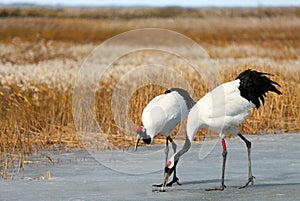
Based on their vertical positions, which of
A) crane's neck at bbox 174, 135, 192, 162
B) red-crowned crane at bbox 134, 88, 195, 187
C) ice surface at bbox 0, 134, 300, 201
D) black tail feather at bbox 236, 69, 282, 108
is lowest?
ice surface at bbox 0, 134, 300, 201

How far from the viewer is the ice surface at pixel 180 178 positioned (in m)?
6.79

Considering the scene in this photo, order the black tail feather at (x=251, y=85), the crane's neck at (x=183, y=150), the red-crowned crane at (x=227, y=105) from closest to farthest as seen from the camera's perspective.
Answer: the crane's neck at (x=183, y=150) < the red-crowned crane at (x=227, y=105) < the black tail feather at (x=251, y=85)

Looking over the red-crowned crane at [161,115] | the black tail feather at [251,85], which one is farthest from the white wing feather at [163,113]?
the black tail feather at [251,85]

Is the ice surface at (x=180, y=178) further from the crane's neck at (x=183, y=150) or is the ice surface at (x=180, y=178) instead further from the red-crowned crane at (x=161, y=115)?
the red-crowned crane at (x=161, y=115)

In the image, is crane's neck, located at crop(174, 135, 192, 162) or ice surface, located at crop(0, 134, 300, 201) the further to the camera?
crane's neck, located at crop(174, 135, 192, 162)

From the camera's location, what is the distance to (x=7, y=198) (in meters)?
6.66

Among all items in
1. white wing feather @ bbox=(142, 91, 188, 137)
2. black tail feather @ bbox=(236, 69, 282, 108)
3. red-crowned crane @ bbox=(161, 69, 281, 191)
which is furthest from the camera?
white wing feather @ bbox=(142, 91, 188, 137)

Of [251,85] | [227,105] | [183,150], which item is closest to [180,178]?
[183,150]

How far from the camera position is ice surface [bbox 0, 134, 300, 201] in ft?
22.3

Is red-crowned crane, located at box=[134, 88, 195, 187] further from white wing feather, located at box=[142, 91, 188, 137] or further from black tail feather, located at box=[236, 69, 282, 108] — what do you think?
black tail feather, located at box=[236, 69, 282, 108]

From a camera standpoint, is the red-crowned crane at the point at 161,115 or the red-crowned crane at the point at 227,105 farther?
the red-crowned crane at the point at 161,115

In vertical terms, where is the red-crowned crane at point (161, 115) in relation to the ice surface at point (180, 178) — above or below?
above

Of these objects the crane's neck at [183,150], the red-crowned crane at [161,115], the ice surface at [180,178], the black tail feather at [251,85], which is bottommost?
the ice surface at [180,178]

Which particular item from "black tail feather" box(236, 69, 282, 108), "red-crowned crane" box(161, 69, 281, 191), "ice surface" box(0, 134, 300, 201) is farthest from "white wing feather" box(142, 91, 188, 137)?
"black tail feather" box(236, 69, 282, 108)
